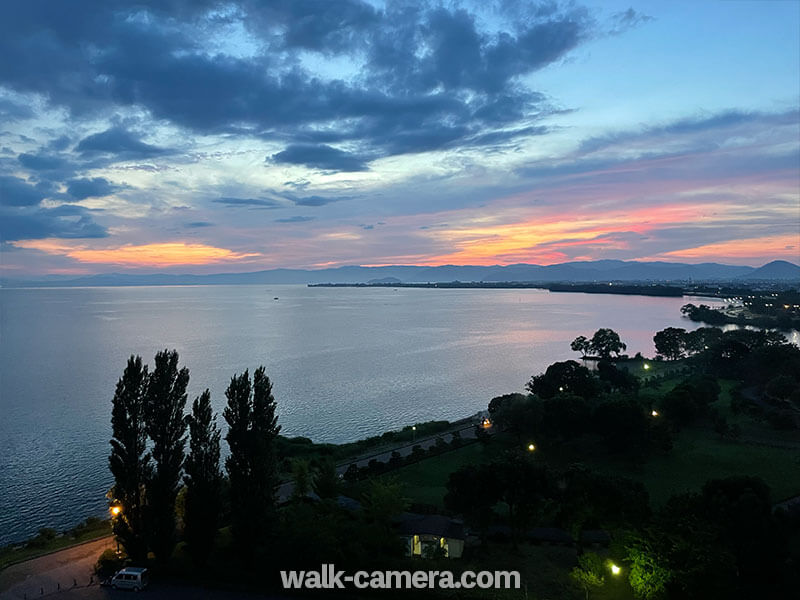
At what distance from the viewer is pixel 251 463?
26.2m

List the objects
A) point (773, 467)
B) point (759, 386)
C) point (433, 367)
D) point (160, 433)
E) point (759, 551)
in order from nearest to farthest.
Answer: point (759, 551) → point (160, 433) → point (773, 467) → point (759, 386) → point (433, 367)

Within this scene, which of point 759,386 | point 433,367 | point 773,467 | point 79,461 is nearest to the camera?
point 773,467

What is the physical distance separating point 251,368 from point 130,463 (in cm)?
7005

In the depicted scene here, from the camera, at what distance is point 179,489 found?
91.4ft

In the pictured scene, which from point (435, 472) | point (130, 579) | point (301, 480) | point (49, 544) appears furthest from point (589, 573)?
point (49, 544)

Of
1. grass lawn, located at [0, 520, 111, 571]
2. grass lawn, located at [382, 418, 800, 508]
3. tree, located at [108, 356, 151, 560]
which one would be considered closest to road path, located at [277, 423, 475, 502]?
grass lawn, located at [382, 418, 800, 508]

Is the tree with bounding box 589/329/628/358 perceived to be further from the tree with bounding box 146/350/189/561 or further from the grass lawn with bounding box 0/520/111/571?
the grass lawn with bounding box 0/520/111/571

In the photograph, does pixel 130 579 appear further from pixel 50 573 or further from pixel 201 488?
pixel 50 573

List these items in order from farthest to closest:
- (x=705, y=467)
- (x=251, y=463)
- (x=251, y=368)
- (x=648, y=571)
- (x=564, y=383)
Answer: (x=251, y=368)
(x=564, y=383)
(x=705, y=467)
(x=251, y=463)
(x=648, y=571)

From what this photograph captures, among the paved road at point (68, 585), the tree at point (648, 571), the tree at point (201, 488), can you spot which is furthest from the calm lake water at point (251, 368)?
the tree at point (648, 571)

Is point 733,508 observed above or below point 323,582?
above

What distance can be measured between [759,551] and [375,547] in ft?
54.7

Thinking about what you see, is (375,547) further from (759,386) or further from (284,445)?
(759,386)

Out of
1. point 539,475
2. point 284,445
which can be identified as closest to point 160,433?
point 539,475
